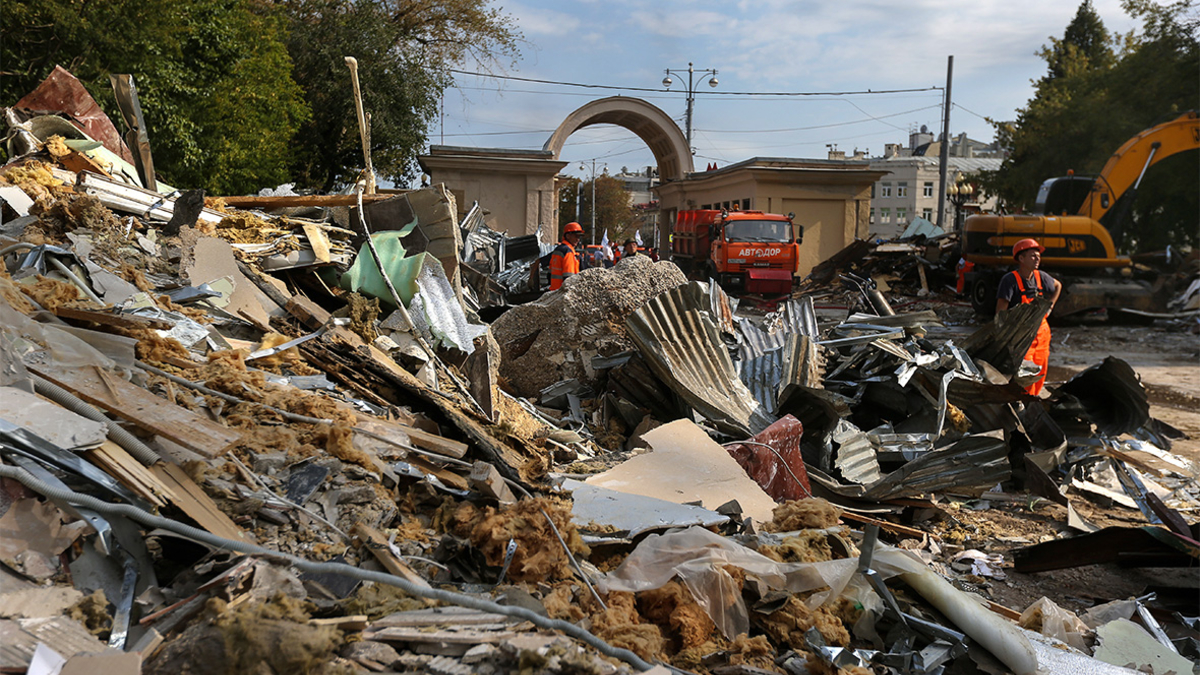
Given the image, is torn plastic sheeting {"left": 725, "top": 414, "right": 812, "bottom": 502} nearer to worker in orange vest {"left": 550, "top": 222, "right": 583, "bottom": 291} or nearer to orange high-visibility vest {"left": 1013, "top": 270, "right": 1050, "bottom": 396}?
orange high-visibility vest {"left": 1013, "top": 270, "right": 1050, "bottom": 396}

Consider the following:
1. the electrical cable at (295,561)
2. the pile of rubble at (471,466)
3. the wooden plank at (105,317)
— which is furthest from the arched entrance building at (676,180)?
the electrical cable at (295,561)

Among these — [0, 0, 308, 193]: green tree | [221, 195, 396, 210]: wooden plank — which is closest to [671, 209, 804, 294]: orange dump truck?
[0, 0, 308, 193]: green tree

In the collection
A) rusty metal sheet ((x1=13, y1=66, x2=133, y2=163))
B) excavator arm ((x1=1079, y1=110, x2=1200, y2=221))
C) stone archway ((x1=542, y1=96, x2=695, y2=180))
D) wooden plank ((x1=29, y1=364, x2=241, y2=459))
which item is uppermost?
stone archway ((x1=542, y1=96, x2=695, y2=180))

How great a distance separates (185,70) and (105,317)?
11807 mm

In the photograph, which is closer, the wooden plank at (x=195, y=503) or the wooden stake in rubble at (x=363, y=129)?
the wooden plank at (x=195, y=503)

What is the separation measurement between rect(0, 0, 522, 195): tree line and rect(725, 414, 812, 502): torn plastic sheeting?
34.7 feet

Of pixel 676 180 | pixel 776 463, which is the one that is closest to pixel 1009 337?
pixel 776 463

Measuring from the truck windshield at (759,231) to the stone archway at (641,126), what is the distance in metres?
9.07

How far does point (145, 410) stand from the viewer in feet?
10.6

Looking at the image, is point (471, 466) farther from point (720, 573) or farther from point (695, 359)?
point (695, 359)

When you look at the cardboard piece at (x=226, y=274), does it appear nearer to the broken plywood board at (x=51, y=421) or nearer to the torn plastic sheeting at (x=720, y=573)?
the broken plywood board at (x=51, y=421)

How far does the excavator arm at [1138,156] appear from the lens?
51.8 ft

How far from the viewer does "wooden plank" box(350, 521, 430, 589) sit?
2.88 metres

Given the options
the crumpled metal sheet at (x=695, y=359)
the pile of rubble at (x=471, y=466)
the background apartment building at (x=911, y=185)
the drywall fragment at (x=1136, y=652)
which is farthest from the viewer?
the background apartment building at (x=911, y=185)
